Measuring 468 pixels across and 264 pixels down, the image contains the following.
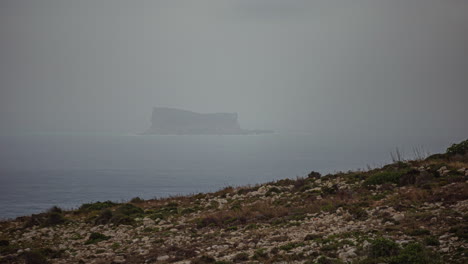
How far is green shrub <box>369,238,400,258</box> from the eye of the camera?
9.29 metres

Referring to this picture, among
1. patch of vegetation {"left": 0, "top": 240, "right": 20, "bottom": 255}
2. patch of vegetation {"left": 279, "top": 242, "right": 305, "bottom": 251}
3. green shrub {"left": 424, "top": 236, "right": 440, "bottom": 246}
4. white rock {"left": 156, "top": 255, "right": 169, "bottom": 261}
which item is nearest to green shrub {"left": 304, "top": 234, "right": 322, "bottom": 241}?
patch of vegetation {"left": 279, "top": 242, "right": 305, "bottom": 251}

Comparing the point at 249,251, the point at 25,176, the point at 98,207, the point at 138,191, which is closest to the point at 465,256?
the point at 249,251

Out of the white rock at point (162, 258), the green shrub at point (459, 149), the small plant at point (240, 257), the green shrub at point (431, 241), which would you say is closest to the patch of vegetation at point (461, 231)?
the green shrub at point (431, 241)

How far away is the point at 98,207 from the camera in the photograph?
2545cm

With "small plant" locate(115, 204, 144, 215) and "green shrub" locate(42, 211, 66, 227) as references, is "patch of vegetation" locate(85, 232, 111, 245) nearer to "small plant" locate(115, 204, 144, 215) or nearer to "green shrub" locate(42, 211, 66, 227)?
"small plant" locate(115, 204, 144, 215)

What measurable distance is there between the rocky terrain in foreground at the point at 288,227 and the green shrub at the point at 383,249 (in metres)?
0.03

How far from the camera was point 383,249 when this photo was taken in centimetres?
944

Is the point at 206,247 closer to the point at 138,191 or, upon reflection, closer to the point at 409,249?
the point at 409,249

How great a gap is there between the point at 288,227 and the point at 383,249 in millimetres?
6018

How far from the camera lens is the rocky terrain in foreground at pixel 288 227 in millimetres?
10367

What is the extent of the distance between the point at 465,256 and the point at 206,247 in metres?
8.78

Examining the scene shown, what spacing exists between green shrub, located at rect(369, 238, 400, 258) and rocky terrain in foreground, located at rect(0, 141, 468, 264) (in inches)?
1.2

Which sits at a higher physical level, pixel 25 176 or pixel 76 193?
pixel 25 176

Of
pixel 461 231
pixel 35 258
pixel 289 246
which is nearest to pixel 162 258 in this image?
pixel 289 246
